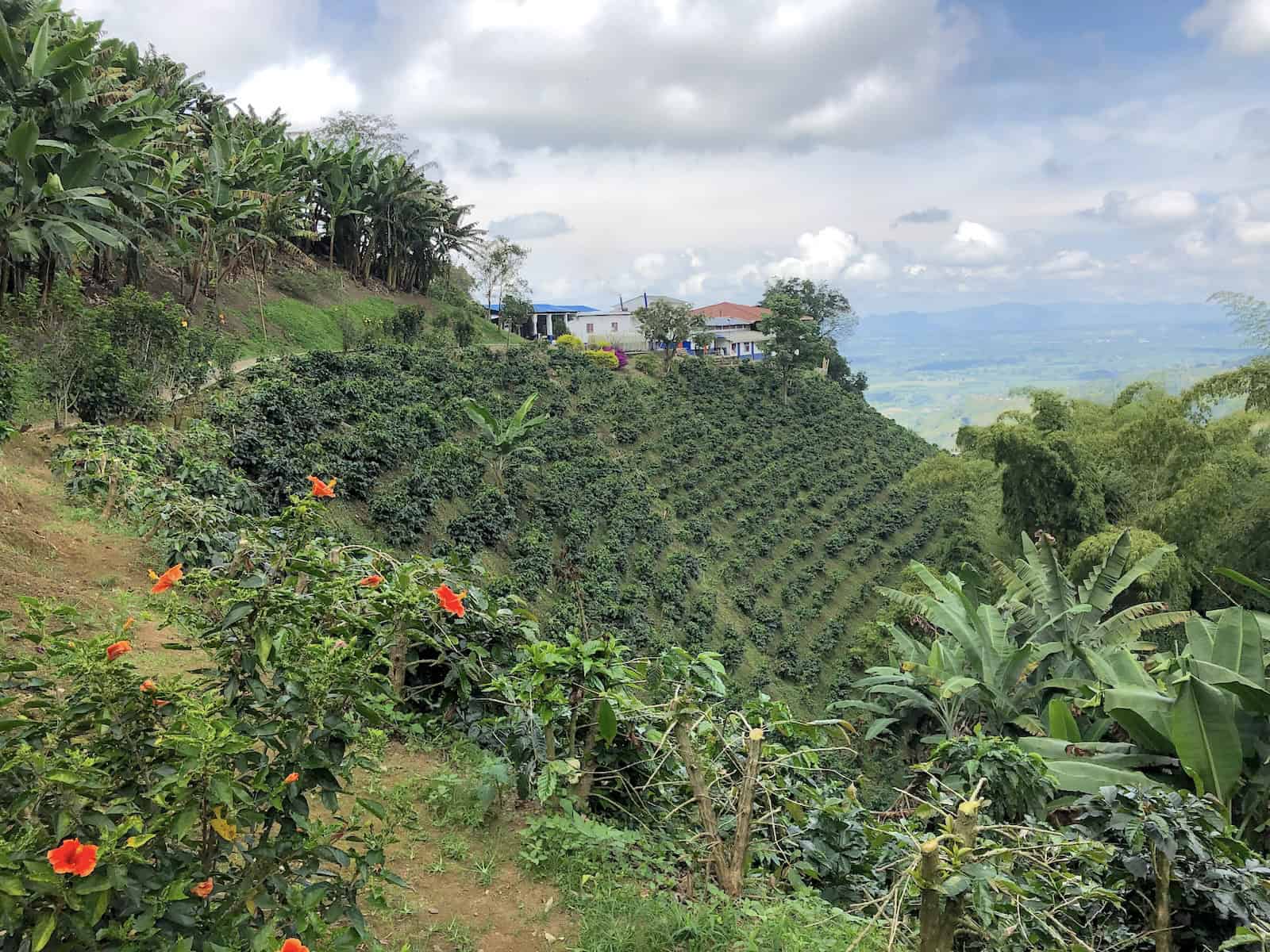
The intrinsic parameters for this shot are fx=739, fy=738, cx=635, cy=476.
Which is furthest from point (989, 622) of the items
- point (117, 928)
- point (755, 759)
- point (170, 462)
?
point (170, 462)

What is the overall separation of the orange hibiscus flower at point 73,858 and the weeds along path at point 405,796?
986 mm

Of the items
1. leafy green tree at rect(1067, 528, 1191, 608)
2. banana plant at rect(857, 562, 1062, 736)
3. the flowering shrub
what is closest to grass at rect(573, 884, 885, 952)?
banana plant at rect(857, 562, 1062, 736)

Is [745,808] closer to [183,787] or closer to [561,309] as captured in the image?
[183,787]

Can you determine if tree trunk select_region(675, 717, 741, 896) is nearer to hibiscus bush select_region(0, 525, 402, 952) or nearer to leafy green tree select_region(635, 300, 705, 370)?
hibiscus bush select_region(0, 525, 402, 952)

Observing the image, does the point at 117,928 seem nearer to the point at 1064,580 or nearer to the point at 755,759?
the point at 755,759

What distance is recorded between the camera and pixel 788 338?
2594 centimetres

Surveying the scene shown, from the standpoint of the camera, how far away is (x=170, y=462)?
21.7 feet

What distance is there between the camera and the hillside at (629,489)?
34.7ft

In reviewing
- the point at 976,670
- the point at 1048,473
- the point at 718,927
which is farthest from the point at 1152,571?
the point at 718,927

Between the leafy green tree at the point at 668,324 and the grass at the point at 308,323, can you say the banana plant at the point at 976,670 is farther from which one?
the leafy green tree at the point at 668,324

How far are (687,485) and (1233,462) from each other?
1078 cm

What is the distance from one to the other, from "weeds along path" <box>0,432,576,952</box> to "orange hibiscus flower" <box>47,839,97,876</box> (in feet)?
3.23

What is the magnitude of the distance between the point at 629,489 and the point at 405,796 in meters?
13.2

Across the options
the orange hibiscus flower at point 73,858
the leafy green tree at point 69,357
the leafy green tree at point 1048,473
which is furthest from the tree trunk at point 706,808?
the leafy green tree at point 1048,473
